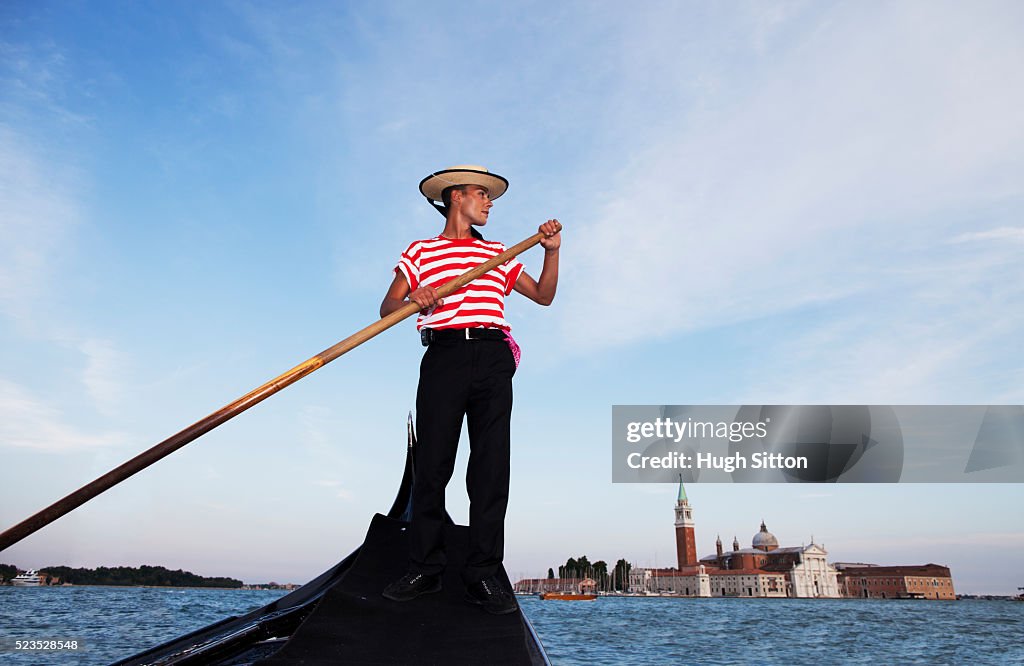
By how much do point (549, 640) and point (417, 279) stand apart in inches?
792

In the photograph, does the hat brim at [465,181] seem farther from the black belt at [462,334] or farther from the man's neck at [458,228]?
the black belt at [462,334]

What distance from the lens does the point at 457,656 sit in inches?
57.6

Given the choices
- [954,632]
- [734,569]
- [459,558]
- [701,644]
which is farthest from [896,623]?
[459,558]

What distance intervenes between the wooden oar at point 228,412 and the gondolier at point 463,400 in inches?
3.1

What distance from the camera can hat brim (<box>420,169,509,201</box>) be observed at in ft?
6.97

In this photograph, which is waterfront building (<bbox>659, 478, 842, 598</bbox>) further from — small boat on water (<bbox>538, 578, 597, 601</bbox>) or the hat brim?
the hat brim

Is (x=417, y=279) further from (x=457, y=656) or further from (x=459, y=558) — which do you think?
(x=457, y=656)

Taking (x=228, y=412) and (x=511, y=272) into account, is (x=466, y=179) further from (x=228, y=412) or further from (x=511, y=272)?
(x=228, y=412)

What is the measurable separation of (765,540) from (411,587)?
8598 centimetres

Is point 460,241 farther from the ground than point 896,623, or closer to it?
farther from the ground

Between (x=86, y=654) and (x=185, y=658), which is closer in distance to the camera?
(x=185, y=658)

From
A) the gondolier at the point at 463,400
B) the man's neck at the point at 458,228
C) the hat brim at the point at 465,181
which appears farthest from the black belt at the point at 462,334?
the hat brim at the point at 465,181

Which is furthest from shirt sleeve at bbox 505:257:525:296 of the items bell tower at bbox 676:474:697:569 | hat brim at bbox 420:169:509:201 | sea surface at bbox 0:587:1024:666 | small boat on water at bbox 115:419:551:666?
bell tower at bbox 676:474:697:569

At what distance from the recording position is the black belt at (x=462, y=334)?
76.9 inches
